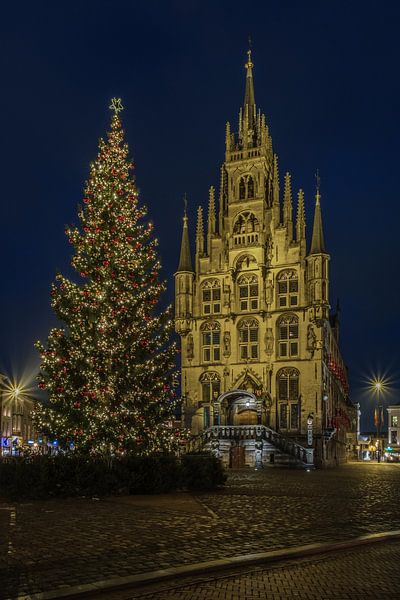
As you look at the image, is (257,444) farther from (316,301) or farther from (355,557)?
(355,557)

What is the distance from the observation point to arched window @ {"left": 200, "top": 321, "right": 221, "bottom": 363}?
56.0 meters

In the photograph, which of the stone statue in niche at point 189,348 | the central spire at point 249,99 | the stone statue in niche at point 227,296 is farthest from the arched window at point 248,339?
the central spire at point 249,99

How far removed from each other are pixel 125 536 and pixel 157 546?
113cm

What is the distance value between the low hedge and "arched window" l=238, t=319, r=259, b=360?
107 ft

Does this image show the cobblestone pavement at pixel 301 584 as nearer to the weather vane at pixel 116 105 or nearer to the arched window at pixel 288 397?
the weather vane at pixel 116 105

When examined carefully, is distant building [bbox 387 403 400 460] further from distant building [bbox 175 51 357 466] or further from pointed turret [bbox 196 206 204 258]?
pointed turret [bbox 196 206 204 258]

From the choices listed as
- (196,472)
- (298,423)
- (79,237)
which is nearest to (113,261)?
(79,237)

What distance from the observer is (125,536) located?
1211 centimetres

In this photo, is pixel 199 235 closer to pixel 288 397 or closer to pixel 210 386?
pixel 210 386

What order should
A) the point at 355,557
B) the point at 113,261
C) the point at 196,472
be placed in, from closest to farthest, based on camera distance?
the point at 355,557, the point at 196,472, the point at 113,261

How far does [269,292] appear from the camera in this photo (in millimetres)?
54438

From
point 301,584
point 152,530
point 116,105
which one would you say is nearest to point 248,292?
point 116,105

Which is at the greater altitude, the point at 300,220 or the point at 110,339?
the point at 300,220

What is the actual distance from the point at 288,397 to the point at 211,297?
439 inches
